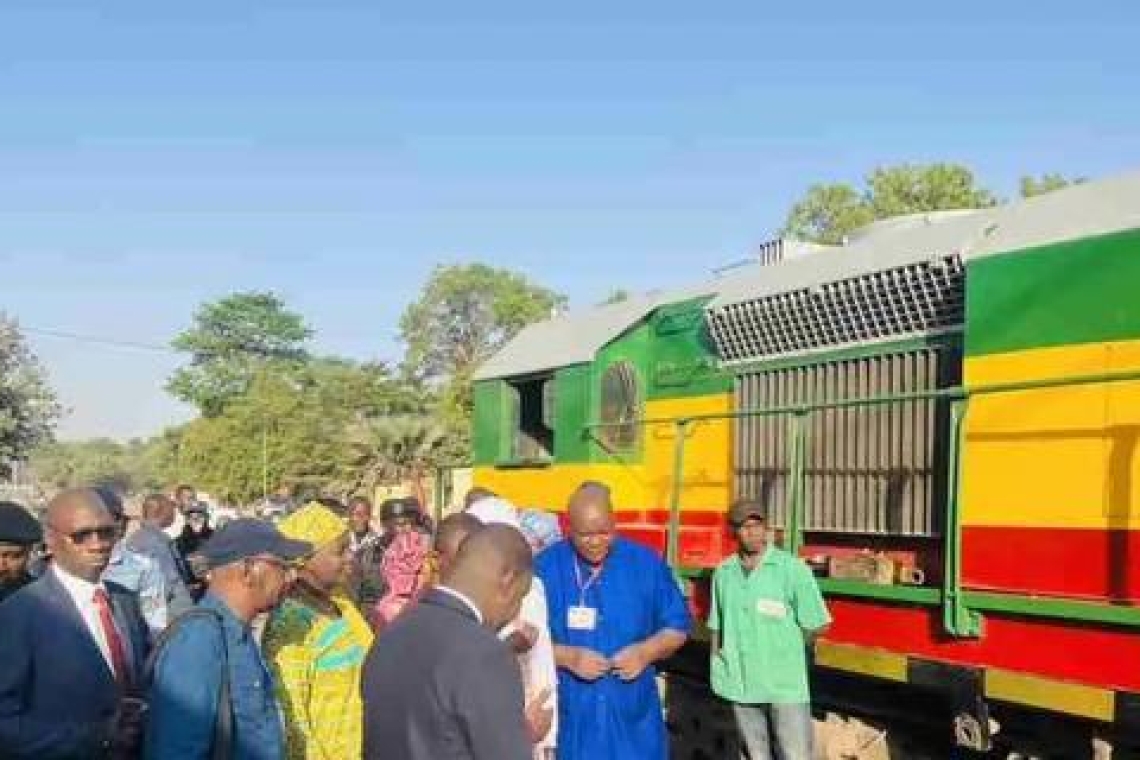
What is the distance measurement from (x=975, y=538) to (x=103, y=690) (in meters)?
3.91

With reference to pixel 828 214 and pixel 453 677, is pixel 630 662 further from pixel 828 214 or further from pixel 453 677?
pixel 828 214

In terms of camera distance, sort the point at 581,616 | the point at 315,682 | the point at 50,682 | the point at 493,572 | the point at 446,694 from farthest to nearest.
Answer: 1. the point at 581,616
2. the point at 315,682
3. the point at 50,682
4. the point at 493,572
5. the point at 446,694

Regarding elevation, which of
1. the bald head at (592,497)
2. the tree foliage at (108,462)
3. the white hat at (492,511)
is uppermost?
the bald head at (592,497)

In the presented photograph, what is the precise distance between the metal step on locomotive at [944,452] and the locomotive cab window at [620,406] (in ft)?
0.61

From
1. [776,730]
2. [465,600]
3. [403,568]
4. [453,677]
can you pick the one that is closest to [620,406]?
[403,568]

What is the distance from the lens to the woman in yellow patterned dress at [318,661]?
4.02 m

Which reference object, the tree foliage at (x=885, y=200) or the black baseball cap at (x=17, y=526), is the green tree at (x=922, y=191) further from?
the black baseball cap at (x=17, y=526)

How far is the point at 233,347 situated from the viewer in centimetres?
8725

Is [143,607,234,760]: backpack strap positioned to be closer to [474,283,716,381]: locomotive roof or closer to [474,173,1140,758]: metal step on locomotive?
[474,173,1140,758]: metal step on locomotive

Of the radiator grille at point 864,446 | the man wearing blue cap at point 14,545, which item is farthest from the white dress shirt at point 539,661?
the radiator grille at point 864,446

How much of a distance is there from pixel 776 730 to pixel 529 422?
483cm

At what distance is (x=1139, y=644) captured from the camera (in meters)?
4.99

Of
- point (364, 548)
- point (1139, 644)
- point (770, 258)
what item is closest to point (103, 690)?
point (1139, 644)

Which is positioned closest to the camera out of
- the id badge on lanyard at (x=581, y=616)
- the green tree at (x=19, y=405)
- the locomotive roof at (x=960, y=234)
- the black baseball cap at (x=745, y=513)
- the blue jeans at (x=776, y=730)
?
the id badge on lanyard at (x=581, y=616)
